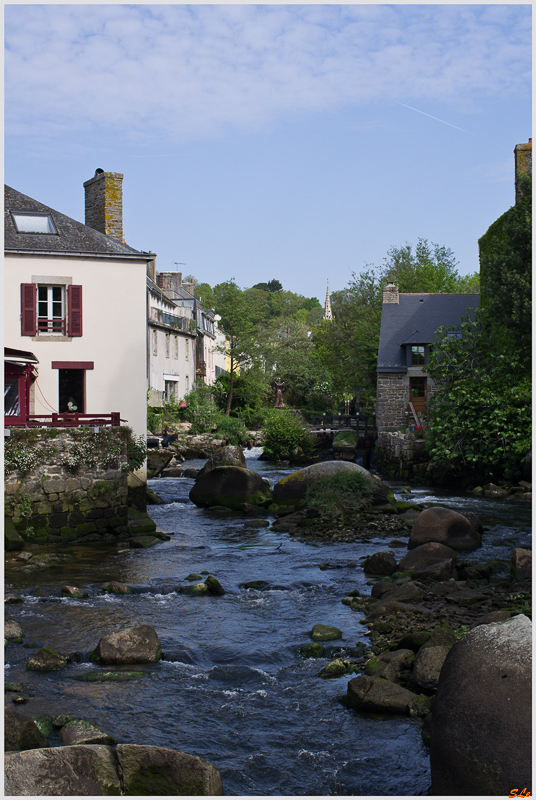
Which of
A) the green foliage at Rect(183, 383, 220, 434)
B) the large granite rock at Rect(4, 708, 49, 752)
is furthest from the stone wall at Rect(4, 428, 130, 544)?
the green foliage at Rect(183, 383, 220, 434)

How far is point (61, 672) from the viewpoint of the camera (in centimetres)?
762

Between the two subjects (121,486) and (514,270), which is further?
(514,270)

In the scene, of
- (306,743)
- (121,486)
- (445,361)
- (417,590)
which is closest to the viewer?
(306,743)

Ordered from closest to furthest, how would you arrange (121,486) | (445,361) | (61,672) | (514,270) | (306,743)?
(306,743) < (61,672) < (121,486) < (514,270) < (445,361)

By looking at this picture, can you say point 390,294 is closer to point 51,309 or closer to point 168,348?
point 168,348

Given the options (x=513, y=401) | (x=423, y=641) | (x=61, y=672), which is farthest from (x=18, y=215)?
(x=513, y=401)

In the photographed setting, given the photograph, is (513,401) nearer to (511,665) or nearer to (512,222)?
(512,222)

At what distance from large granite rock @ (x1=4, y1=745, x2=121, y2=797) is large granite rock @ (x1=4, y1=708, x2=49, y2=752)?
3.33 feet

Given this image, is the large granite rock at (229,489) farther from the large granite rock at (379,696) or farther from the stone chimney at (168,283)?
the stone chimney at (168,283)

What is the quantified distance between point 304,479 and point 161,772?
14268 millimetres

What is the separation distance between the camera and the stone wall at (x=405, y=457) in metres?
27.2

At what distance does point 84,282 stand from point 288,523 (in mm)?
8156

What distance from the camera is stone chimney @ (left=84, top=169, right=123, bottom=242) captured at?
20312 mm

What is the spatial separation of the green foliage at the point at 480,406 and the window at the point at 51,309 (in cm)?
1373
